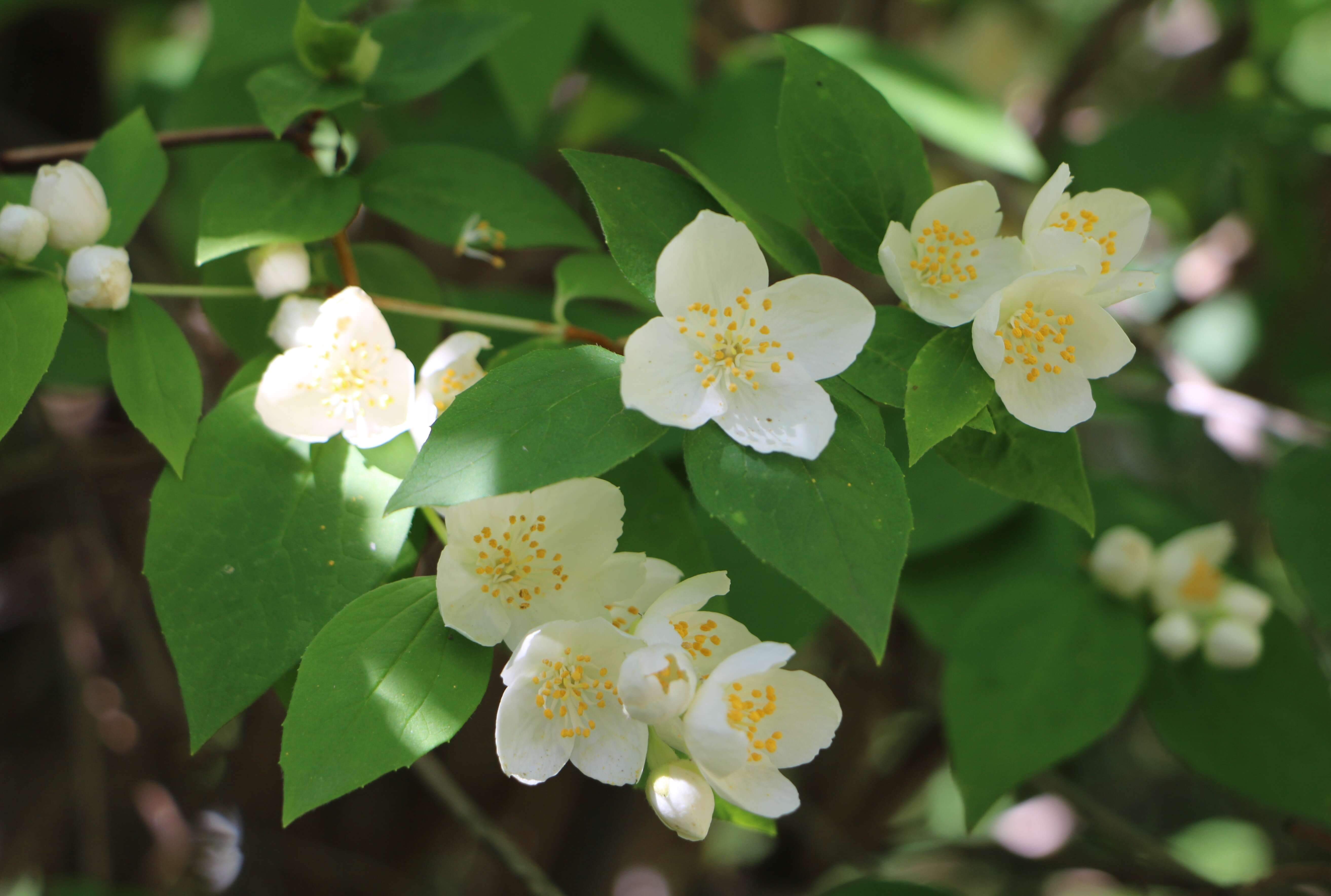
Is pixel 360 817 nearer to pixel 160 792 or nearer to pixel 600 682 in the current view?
pixel 160 792

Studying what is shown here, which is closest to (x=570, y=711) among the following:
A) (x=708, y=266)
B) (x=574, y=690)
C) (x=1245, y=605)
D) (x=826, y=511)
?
(x=574, y=690)

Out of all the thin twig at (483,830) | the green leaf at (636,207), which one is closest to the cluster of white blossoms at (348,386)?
the green leaf at (636,207)

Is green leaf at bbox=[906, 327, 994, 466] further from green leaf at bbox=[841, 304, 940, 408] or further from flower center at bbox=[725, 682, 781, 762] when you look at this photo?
flower center at bbox=[725, 682, 781, 762]

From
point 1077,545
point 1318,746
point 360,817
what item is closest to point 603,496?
point 1077,545

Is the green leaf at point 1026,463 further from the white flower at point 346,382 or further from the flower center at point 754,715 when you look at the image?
the white flower at point 346,382

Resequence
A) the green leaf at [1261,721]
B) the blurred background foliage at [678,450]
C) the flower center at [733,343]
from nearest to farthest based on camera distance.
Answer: the flower center at [733,343] → the green leaf at [1261,721] → the blurred background foliage at [678,450]

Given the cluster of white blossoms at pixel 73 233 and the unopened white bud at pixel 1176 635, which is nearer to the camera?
the cluster of white blossoms at pixel 73 233

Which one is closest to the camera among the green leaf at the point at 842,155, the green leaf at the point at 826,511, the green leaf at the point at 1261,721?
the green leaf at the point at 826,511
